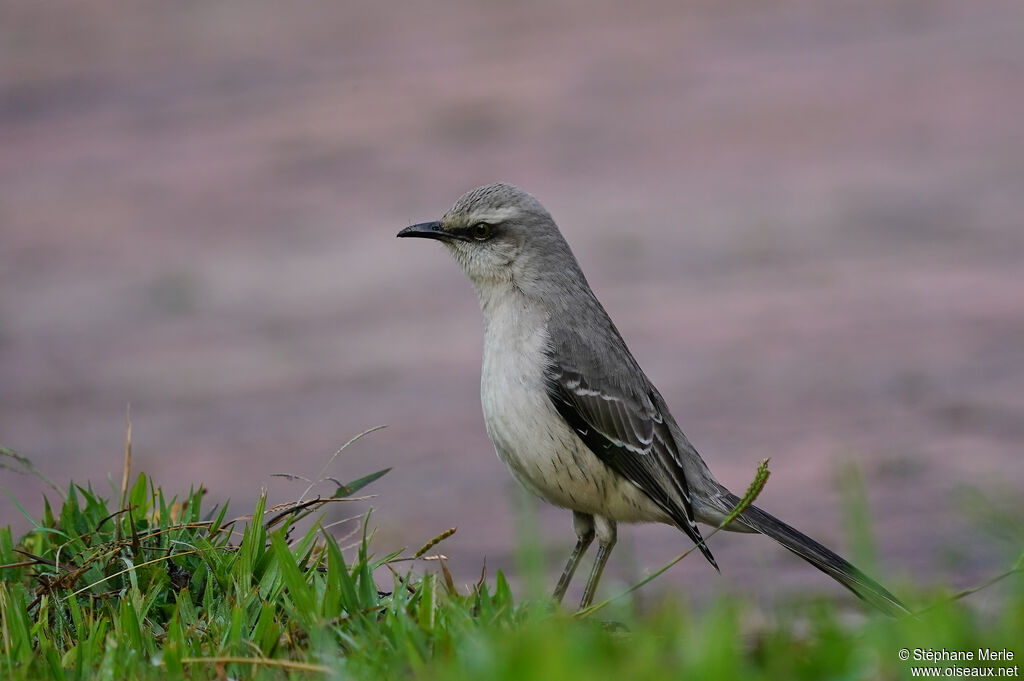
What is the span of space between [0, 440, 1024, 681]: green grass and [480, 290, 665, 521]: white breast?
0.73 meters

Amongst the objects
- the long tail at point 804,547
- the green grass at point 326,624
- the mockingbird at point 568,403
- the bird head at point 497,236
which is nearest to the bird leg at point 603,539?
the mockingbird at point 568,403

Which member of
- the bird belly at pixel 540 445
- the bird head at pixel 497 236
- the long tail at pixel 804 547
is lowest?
the long tail at pixel 804 547

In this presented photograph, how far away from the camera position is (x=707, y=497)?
7020mm

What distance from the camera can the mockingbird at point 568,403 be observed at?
6309 millimetres

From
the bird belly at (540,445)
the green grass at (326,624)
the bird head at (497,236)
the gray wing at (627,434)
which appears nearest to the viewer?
the green grass at (326,624)

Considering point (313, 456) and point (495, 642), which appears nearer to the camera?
point (495, 642)

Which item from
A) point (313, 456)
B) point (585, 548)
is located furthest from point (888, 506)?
point (313, 456)

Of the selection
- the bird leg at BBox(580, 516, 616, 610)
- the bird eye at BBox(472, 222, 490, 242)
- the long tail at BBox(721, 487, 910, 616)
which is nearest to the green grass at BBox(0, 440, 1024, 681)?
the long tail at BBox(721, 487, 910, 616)

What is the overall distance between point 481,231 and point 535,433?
111 cm

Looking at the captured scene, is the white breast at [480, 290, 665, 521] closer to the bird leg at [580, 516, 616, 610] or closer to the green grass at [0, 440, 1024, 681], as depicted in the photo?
the bird leg at [580, 516, 616, 610]

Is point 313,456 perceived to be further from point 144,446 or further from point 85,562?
point 85,562

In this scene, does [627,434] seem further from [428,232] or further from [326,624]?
[326,624]

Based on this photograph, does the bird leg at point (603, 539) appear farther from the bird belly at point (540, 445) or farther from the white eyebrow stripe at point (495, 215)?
the white eyebrow stripe at point (495, 215)

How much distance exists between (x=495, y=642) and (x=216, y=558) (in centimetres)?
145
